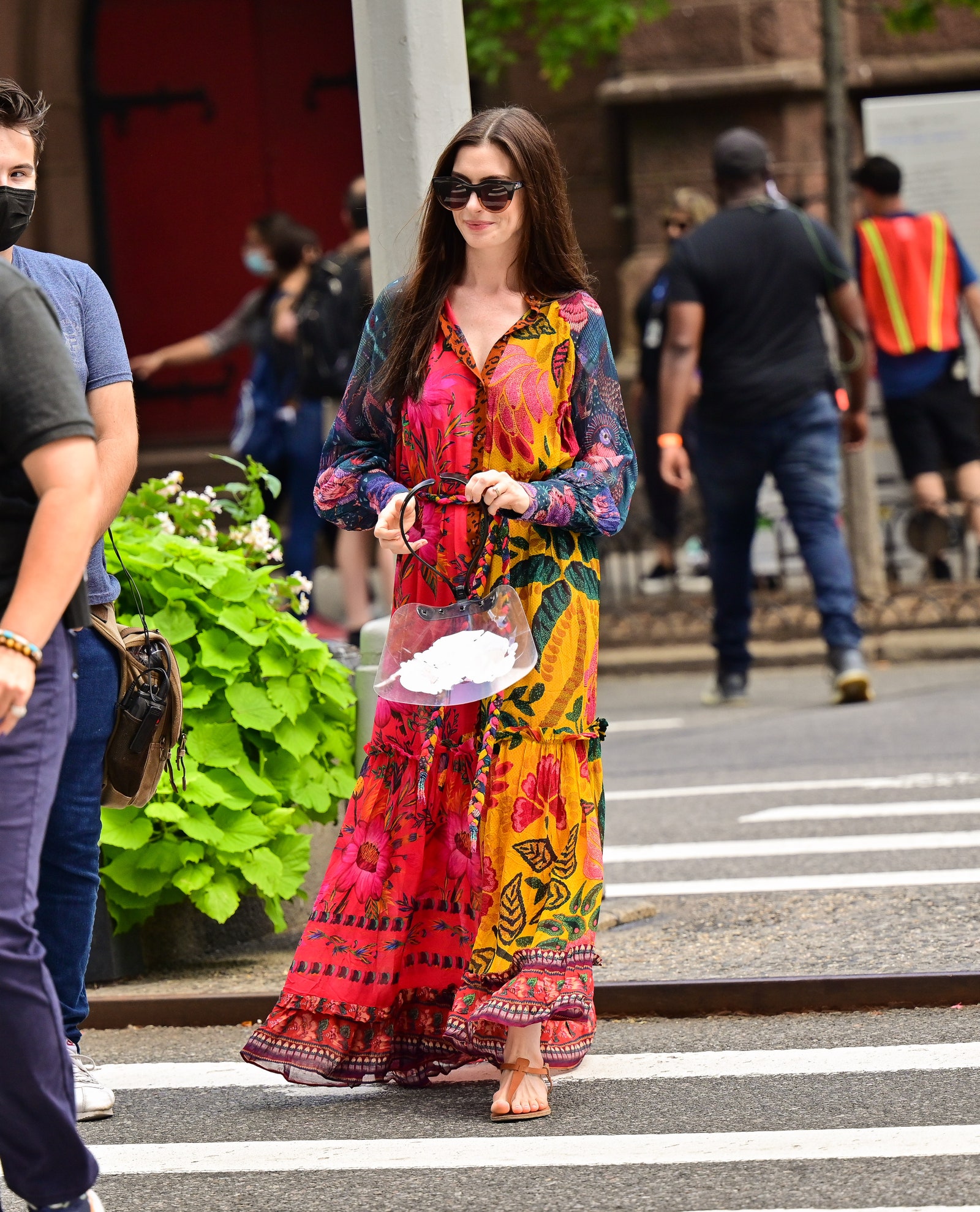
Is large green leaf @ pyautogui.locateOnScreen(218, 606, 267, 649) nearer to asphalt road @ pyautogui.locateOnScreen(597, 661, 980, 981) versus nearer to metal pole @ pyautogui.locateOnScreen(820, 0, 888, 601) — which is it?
asphalt road @ pyautogui.locateOnScreen(597, 661, 980, 981)

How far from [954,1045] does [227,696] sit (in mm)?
2065

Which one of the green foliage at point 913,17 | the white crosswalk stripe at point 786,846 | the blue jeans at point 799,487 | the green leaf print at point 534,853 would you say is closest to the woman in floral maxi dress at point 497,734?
the green leaf print at point 534,853

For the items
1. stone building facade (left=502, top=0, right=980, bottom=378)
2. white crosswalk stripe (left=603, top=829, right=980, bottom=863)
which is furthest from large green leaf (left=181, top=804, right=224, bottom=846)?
stone building facade (left=502, top=0, right=980, bottom=378)

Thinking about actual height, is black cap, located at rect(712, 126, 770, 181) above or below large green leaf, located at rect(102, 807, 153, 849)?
above

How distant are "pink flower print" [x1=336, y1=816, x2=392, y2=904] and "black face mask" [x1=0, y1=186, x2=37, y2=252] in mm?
1340

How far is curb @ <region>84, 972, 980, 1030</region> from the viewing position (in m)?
4.77

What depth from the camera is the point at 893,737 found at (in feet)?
28.2

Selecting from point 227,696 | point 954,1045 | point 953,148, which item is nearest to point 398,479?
point 227,696

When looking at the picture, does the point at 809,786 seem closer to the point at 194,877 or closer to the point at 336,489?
the point at 194,877

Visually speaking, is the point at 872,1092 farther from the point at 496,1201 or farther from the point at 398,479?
the point at 398,479

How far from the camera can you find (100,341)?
4133 mm

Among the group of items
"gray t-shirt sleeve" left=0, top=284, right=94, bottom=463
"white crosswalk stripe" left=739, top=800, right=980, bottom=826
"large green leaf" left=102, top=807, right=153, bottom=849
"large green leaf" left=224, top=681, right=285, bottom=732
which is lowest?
"white crosswalk stripe" left=739, top=800, right=980, bottom=826

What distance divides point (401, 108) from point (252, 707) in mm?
1590

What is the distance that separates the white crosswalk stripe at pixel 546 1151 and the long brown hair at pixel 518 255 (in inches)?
58.8
